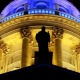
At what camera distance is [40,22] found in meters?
40.8

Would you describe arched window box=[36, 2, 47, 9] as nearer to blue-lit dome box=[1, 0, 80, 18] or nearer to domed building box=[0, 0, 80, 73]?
blue-lit dome box=[1, 0, 80, 18]

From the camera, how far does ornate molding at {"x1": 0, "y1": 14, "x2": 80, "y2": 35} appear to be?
40594 mm

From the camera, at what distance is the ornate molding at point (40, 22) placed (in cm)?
4059

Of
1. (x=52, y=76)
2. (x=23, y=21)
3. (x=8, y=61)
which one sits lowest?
(x=52, y=76)

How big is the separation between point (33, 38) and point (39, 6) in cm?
486

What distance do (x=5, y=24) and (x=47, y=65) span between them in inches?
695

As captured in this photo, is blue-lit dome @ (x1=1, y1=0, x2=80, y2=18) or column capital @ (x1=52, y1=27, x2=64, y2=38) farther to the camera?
blue-lit dome @ (x1=1, y1=0, x2=80, y2=18)

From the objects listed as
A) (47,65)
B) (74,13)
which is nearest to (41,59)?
(47,65)

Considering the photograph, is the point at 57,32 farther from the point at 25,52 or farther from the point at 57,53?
the point at 25,52

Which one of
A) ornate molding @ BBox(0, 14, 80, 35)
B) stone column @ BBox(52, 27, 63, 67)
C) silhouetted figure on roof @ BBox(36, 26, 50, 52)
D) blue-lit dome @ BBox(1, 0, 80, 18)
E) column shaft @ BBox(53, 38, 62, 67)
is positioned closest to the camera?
silhouetted figure on roof @ BBox(36, 26, 50, 52)

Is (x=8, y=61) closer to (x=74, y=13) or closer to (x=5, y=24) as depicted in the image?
(x=5, y=24)

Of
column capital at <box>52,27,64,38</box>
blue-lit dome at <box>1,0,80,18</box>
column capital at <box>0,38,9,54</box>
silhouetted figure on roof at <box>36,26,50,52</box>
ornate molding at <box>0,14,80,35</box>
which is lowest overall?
silhouetted figure on roof at <box>36,26,50,52</box>

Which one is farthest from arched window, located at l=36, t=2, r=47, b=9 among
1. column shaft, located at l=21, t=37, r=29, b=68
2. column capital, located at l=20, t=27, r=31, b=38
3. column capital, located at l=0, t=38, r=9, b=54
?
column shaft, located at l=21, t=37, r=29, b=68

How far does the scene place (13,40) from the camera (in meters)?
41.6
